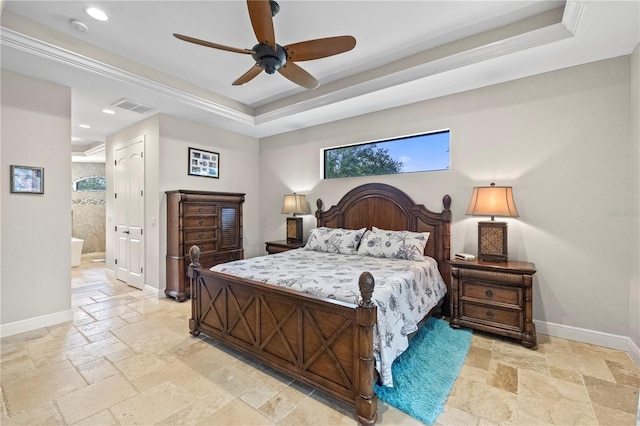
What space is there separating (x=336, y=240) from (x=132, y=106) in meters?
3.38

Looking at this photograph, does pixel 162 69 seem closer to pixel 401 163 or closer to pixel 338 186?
pixel 338 186

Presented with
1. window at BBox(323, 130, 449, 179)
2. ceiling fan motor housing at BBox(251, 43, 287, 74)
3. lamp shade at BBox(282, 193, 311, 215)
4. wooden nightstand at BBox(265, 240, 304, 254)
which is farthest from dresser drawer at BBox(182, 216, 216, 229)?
ceiling fan motor housing at BBox(251, 43, 287, 74)

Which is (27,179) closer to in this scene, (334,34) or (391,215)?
(334,34)

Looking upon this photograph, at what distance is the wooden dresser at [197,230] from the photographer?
4086 millimetres

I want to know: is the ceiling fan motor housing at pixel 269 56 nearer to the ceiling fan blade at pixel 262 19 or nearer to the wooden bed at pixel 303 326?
the ceiling fan blade at pixel 262 19

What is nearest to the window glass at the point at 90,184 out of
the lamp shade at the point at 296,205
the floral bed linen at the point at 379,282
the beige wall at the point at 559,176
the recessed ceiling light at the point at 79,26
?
the lamp shade at the point at 296,205

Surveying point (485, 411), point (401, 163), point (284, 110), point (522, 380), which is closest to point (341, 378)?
point (485, 411)

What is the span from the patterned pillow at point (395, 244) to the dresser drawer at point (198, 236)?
7.60ft

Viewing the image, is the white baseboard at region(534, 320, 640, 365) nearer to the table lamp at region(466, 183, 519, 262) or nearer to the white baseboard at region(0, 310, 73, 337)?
the table lamp at region(466, 183, 519, 262)

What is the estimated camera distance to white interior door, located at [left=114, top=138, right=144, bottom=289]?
15.1ft

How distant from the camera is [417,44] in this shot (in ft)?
9.78

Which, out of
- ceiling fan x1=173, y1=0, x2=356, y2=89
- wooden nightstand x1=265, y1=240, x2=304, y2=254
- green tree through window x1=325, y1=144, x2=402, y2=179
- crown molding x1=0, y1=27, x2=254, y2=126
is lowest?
wooden nightstand x1=265, y1=240, x2=304, y2=254

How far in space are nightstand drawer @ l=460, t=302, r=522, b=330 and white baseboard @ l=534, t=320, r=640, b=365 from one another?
0.52 m

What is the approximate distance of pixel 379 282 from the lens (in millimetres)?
2264
